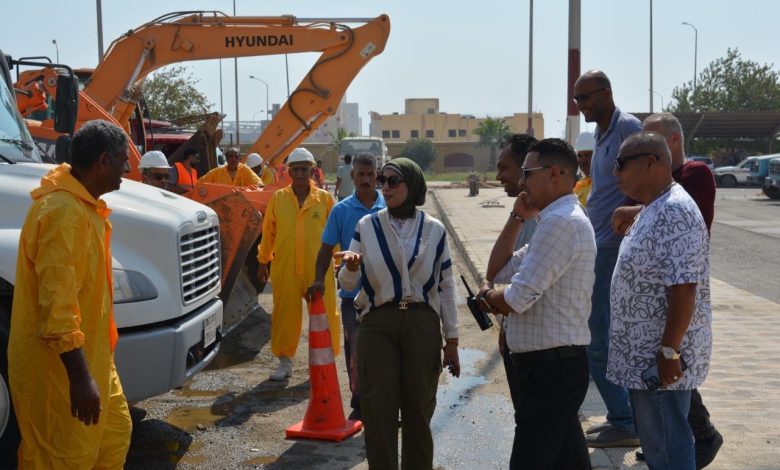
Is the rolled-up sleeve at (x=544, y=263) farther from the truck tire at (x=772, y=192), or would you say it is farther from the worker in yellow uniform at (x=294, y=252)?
the truck tire at (x=772, y=192)

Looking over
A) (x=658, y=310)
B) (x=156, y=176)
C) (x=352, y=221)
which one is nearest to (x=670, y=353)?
(x=658, y=310)

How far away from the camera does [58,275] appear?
3.93 metres

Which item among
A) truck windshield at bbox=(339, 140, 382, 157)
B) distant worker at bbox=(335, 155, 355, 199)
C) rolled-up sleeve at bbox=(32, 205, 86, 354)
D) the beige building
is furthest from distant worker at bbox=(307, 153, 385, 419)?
the beige building

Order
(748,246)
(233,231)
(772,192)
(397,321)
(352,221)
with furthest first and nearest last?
(772,192) < (748,246) < (233,231) < (352,221) < (397,321)

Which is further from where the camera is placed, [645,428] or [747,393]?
[747,393]

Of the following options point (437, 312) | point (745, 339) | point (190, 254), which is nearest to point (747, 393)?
point (745, 339)

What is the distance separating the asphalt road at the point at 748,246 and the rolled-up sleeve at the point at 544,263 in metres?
9.15

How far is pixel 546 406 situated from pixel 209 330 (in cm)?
283

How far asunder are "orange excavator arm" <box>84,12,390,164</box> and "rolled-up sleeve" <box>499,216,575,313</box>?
11.1 metres

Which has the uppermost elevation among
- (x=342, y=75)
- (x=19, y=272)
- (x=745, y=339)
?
(x=342, y=75)

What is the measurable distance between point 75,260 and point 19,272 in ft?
0.92

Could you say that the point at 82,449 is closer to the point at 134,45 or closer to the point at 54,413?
the point at 54,413

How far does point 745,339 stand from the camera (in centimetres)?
935

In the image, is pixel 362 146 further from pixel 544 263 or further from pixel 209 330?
pixel 544 263
